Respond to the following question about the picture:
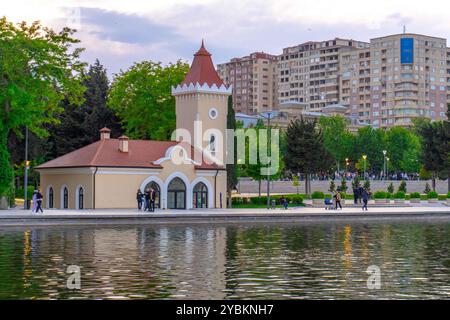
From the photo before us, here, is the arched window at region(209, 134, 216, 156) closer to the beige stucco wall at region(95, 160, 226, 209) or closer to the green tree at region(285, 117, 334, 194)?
the beige stucco wall at region(95, 160, 226, 209)

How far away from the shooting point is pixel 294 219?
53.5 meters

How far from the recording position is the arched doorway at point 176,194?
210 feet

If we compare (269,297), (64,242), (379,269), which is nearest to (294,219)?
(64,242)

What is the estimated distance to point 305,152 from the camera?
8825cm

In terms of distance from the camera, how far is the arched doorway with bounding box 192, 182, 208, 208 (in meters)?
65.4

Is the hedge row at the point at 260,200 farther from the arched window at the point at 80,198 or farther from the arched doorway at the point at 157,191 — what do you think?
the arched window at the point at 80,198

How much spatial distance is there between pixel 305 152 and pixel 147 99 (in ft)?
61.8

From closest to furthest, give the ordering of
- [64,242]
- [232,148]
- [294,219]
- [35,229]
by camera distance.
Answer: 1. [64,242]
2. [35,229]
3. [294,219]
4. [232,148]

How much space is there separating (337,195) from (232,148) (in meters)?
12.6

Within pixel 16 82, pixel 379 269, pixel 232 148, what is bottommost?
pixel 379 269

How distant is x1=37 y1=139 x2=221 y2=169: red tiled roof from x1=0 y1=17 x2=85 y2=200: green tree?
158 inches

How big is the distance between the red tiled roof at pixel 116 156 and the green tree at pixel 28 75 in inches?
158

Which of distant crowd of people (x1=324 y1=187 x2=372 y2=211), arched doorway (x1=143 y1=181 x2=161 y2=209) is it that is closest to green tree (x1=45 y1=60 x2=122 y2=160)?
arched doorway (x1=143 y1=181 x2=161 y2=209)

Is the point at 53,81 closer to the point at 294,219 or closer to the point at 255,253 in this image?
the point at 294,219
